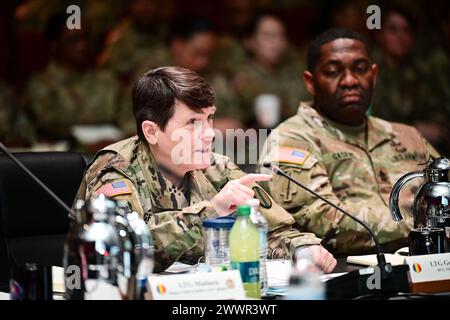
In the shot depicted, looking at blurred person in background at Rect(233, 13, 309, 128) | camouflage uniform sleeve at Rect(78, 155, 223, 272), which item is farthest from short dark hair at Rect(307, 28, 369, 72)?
blurred person in background at Rect(233, 13, 309, 128)

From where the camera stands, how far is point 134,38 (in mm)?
7117

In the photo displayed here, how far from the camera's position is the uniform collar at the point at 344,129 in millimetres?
3422

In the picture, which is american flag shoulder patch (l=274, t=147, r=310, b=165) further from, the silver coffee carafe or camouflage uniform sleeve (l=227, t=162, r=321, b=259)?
the silver coffee carafe

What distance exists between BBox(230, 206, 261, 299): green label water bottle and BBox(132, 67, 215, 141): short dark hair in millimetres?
691

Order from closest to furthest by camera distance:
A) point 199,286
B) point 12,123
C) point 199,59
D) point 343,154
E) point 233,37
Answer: point 199,286
point 343,154
point 12,123
point 199,59
point 233,37

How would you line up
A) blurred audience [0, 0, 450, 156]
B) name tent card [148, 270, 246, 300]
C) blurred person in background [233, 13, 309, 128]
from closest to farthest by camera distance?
name tent card [148, 270, 246, 300] → blurred audience [0, 0, 450, 156] → blurred person in background [233, 13, 309, 128]

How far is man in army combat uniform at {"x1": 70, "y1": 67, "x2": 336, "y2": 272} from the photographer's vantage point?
8.24 ft

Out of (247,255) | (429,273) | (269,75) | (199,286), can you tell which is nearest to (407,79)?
(269,75)

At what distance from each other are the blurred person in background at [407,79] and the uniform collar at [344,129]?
3.37m

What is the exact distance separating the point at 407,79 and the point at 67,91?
2669mm

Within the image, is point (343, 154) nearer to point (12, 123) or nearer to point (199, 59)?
Answer: point (199, 59)
